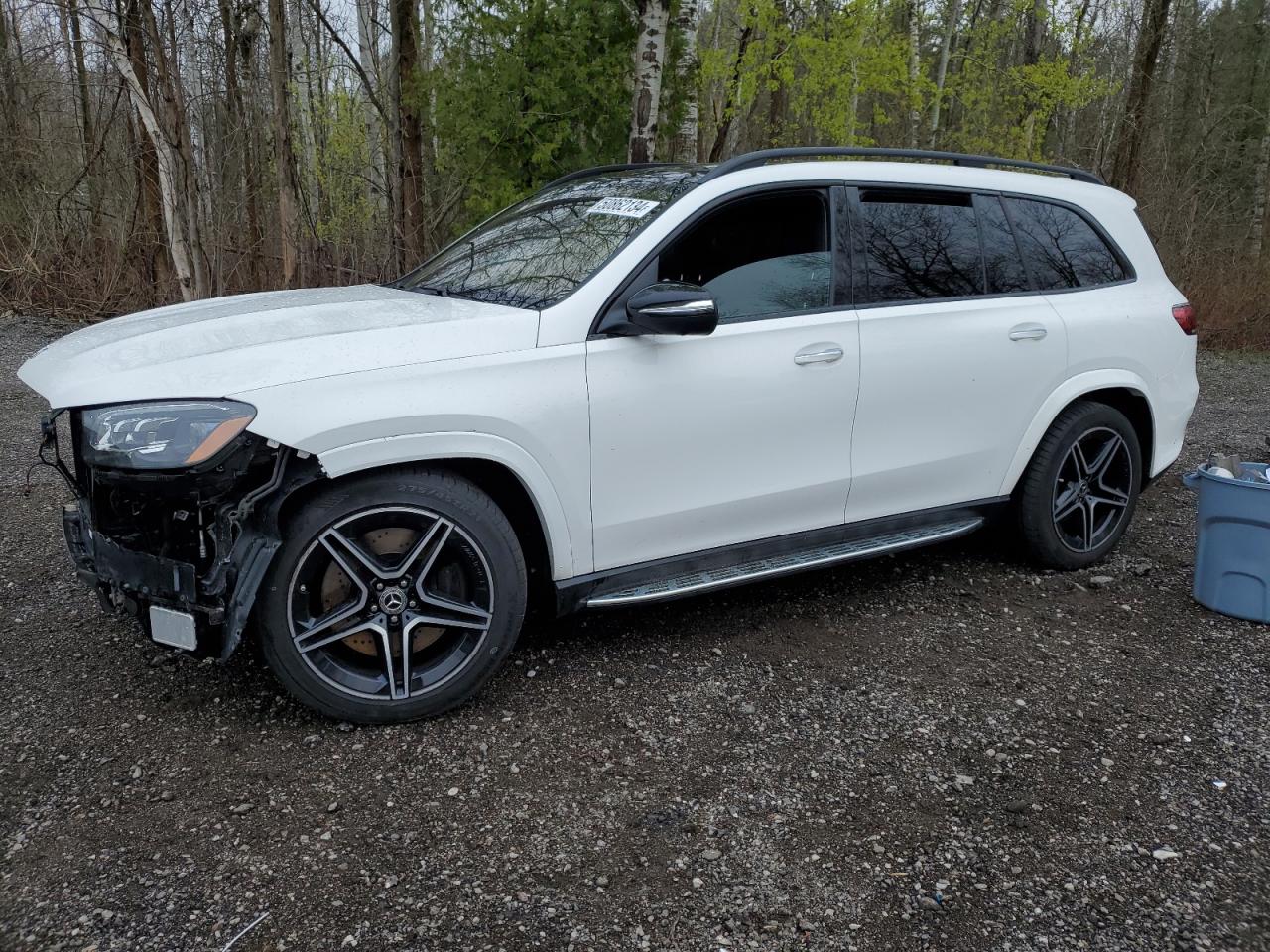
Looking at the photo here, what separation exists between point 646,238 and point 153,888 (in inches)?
98.0

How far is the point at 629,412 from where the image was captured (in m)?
3.31

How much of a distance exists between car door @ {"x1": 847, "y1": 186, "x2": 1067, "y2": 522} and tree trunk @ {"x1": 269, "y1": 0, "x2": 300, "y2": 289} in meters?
8.09

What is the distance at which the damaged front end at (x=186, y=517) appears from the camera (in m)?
2.76

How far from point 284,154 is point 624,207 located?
8104 mm

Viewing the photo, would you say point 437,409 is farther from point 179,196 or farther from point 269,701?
point 179,196

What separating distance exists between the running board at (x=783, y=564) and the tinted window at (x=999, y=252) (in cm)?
107

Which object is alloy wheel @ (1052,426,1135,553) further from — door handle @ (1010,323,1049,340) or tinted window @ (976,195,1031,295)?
tinted window @ (976,195,1031,295)

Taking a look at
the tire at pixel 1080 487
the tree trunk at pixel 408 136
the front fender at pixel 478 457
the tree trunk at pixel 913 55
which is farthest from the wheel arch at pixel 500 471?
the tree trunk at pixel 913 55

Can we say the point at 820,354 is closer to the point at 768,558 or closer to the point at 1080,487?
Result: the point at 768,558

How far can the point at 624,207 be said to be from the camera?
3.71m

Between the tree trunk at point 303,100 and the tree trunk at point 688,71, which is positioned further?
the tree trunk at point 303,100

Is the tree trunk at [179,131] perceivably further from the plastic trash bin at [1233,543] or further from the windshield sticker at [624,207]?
the plastic trash bin at [1233,543]

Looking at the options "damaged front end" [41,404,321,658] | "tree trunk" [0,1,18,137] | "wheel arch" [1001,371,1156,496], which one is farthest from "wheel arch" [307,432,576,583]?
"tree trunk" [0,1,18,137]

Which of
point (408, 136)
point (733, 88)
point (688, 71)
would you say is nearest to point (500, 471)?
point (688, 71)
